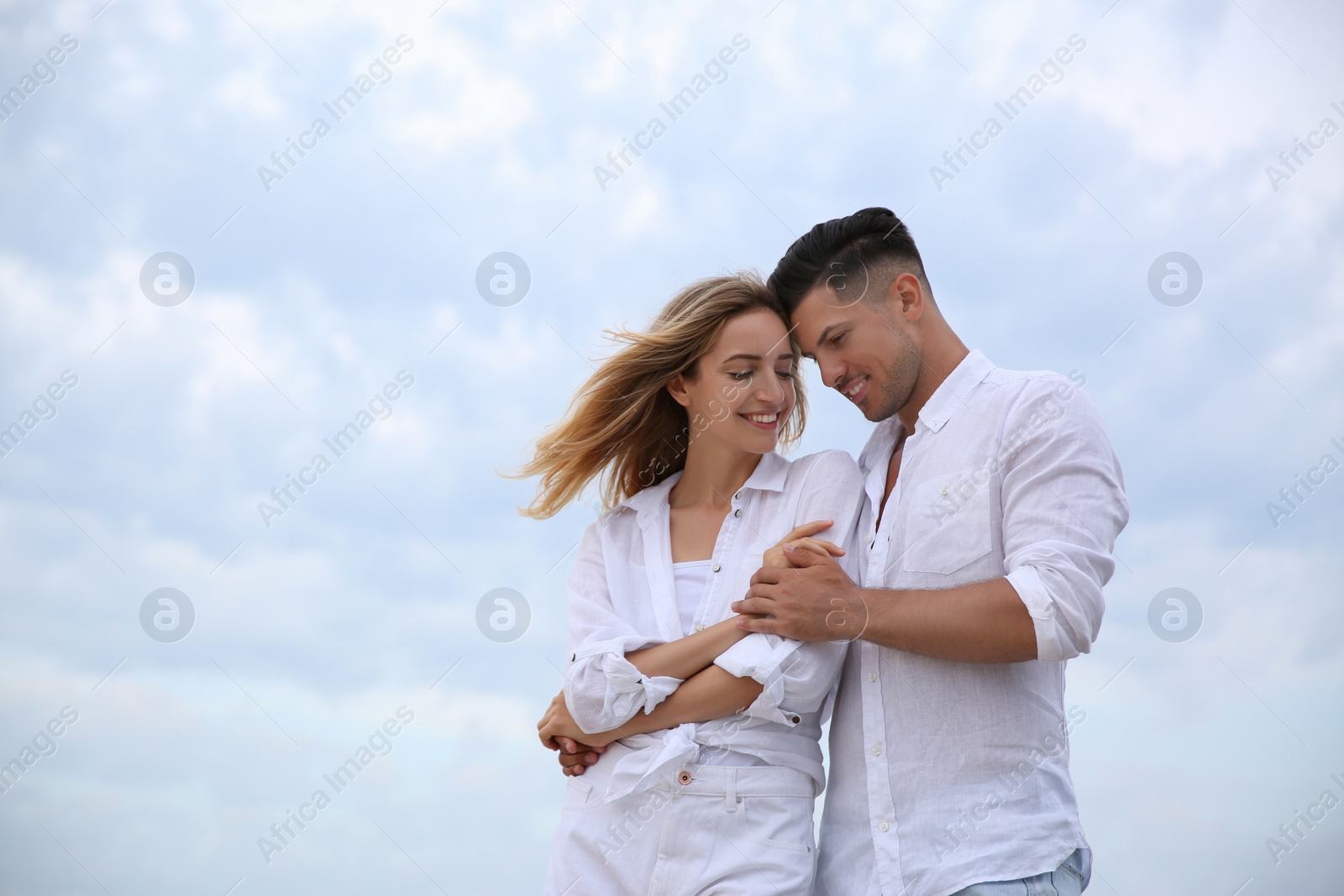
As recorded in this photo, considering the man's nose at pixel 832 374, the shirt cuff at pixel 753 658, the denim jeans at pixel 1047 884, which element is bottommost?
the shirt cuff at pixel 753 658

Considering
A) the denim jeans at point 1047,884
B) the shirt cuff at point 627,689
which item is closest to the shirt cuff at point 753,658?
the shirt cuff at point 627,689

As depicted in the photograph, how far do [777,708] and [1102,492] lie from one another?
3.80 feet

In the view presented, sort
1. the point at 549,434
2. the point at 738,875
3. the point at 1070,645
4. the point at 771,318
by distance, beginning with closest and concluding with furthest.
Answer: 1. the point at 1070,645
2. the point at 738,875
3. the point at 771,318
4. the point at 549,434

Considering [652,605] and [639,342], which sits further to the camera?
[639,342]

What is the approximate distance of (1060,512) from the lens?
3.02 m

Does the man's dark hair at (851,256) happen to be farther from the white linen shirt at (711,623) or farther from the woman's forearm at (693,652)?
the woman's forearm at (693,652)

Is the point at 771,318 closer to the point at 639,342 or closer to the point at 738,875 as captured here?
the point at 639,342

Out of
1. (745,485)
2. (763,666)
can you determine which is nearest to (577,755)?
(763,666)

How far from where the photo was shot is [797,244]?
4.05m

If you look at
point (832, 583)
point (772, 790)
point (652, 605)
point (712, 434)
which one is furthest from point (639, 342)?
point (772, 790)

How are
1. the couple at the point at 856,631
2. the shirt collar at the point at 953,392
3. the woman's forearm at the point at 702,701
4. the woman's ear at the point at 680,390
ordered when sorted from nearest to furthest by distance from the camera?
the couple at the point at 856,631 < the woman's forearm at the point at 702,701 < the shirt collar at the point at 953,392 < the woman's ear at the point at 680,390

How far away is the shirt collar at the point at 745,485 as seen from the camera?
12.6 ft

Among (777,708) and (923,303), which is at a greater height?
(923,303)

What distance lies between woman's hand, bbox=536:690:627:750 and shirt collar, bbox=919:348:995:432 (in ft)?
4.86
